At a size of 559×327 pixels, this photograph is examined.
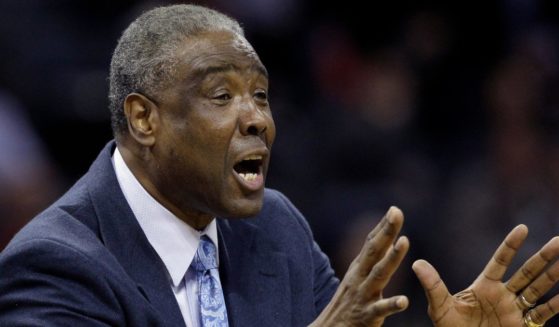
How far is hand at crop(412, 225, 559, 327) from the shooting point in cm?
279

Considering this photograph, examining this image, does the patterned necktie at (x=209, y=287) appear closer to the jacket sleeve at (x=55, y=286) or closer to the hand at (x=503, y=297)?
the jacket sleeve at (x=55, y=286)

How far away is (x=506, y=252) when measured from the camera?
110 inches

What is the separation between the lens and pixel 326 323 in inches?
98.3

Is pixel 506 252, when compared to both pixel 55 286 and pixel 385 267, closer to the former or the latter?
pixel 385 267

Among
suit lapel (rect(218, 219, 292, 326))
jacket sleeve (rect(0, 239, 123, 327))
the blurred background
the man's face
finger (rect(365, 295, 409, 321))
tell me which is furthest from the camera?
the blurred background

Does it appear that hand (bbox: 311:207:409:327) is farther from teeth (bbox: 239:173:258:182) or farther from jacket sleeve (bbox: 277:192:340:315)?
jacket sleeve (bbox: 277:192:340:315)

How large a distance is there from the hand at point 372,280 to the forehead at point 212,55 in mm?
703

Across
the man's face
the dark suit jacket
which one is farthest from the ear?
the dark suit jacket

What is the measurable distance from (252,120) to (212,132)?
118 mm

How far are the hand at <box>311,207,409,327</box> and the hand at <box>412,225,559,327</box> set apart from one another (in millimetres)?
413

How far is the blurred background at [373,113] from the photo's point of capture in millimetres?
5258

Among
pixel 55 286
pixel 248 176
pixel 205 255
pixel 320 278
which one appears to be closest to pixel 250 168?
pixel 248 176

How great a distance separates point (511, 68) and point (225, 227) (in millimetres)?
3413

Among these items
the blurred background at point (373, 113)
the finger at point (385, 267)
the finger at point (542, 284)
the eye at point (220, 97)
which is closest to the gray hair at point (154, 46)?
the eye at point (220, 97)
